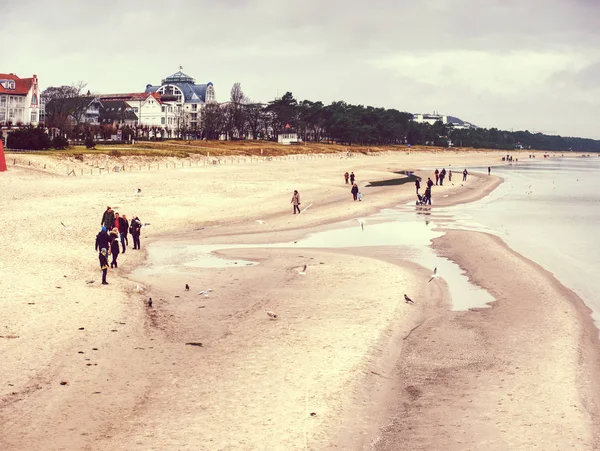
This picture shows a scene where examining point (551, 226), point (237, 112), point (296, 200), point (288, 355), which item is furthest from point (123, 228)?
point (237, 112)

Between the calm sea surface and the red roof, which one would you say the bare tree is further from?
the calm sea surface

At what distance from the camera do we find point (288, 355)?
616 inches

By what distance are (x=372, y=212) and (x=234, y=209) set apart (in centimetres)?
997

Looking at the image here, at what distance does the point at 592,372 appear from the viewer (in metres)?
15.0

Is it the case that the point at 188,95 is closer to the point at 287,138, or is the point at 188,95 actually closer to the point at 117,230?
the point at 287,138

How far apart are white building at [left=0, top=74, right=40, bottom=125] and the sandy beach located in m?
97.3

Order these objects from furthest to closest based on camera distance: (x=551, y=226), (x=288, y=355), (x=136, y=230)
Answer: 1. (x=551, y=226)
2. (x=136, y=230)
3. (x=288, y=355)

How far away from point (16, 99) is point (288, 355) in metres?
118

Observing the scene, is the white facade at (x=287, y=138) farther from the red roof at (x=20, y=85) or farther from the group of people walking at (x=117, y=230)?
the group of people walking at (x=117, y=230)

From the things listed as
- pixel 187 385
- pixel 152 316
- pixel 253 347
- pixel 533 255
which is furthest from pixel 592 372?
pixel 533 255

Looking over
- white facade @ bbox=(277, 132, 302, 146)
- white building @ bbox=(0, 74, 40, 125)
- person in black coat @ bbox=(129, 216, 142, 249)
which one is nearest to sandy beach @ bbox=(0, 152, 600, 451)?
person in black coat @ bbox=(129, 216, 142, 249)

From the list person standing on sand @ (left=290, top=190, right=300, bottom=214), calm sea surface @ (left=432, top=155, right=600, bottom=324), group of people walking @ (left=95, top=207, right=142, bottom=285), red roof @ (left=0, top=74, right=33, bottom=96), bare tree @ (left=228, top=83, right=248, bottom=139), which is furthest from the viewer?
bare tree @ (left=228, top=83, right=248, bottom=139)

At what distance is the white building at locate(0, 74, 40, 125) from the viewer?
11706 cm

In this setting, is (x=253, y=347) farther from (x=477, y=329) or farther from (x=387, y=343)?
(x=477, y=329)
